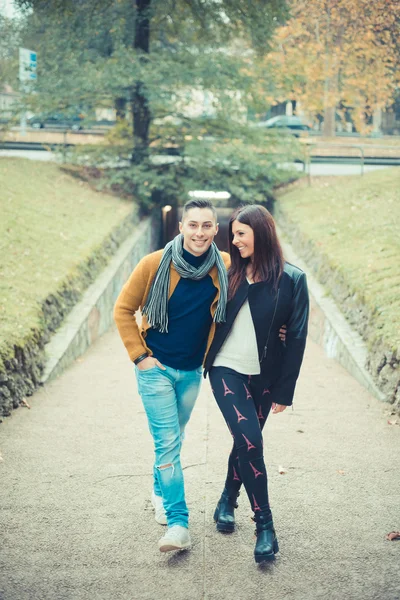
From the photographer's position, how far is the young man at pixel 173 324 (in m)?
3.89

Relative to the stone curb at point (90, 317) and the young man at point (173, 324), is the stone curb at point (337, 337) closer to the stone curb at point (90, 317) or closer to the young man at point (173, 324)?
the stone curb at point (90, 317)

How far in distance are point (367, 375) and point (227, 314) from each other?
4.38m

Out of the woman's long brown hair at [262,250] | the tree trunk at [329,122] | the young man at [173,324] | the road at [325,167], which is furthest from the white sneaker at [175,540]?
the tree trunk at [329,122]

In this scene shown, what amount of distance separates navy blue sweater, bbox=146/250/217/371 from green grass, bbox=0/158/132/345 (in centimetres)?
325

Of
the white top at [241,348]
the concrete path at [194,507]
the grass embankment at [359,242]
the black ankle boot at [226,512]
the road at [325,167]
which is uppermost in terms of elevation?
the road at [325,167]

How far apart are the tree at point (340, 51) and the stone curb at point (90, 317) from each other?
7.23m

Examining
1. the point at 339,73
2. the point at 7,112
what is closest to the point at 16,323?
the point at 7,112

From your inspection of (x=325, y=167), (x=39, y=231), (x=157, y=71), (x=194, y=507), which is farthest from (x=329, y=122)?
(x=194, y=507)

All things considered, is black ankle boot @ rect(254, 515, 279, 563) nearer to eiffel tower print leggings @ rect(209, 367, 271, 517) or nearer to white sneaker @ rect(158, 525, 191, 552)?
eiffel tower print leggings @ rect(209, 367, 271, 517)

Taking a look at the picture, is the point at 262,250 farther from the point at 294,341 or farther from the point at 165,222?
the point at 165,222

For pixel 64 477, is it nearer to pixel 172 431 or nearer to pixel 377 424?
pixel 172 431

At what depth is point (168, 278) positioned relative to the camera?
3.92m

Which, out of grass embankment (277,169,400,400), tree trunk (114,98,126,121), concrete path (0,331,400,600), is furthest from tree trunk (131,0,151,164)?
concrete path (0,331,400,600)

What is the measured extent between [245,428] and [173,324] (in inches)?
27.4
